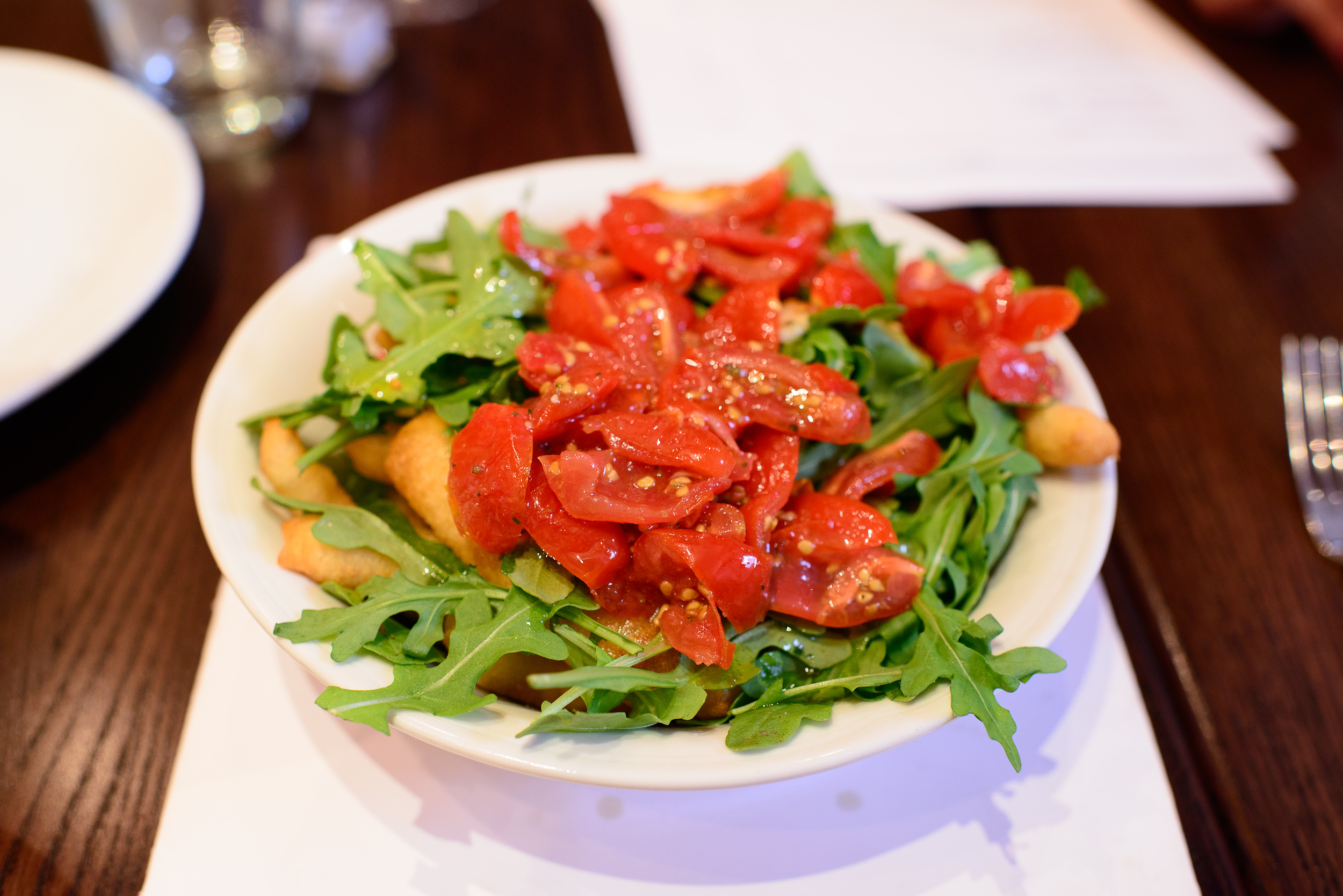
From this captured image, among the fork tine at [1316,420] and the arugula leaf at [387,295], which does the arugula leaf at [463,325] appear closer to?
the arugula leaf at [387,295]

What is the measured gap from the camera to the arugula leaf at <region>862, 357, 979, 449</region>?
5.04 ft

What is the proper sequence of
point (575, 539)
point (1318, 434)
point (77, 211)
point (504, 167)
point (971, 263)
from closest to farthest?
point (575, 539) → point (971, 263) → point (1318, 434) → point (77, 211) → point (504, 167)

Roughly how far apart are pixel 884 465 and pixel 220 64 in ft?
8.33

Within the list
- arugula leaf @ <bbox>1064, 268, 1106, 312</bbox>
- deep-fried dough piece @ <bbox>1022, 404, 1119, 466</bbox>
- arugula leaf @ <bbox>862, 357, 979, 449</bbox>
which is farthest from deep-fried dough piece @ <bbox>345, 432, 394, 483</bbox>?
arugula leaf @ <bbox>1064, 268, 1106, 312</bbox>

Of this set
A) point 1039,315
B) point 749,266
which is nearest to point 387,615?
point 749,266

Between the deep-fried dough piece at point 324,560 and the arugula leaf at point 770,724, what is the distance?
0.60m

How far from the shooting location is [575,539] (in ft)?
3.91

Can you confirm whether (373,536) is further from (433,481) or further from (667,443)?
(667,443)

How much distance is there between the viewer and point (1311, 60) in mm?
3504

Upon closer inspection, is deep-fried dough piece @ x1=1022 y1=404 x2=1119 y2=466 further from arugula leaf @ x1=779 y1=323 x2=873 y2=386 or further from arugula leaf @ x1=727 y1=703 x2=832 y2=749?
arugula leaf @ x1=727 y1=703 x2=832 y2=749

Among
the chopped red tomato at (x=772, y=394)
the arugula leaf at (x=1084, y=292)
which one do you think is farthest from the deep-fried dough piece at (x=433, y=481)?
the arugula leaf at (x=1084, y=292)

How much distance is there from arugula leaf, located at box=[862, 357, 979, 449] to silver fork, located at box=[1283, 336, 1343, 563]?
0.93m

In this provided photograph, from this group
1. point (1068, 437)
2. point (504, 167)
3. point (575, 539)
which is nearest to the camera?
point (575, 539)

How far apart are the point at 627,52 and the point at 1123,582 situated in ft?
8.52
